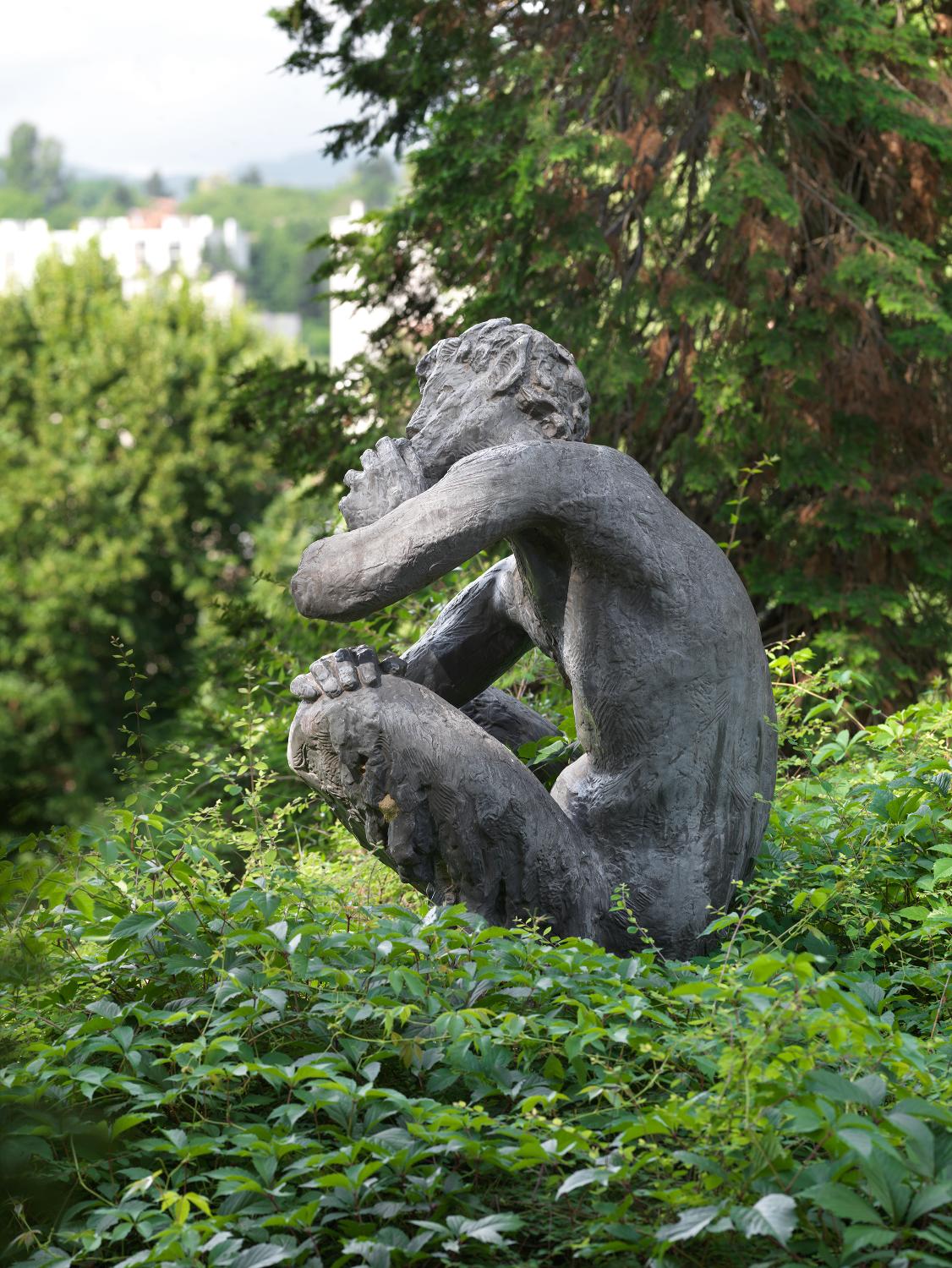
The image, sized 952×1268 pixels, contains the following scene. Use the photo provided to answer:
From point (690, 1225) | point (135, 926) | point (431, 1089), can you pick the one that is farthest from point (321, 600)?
point (690, 1225)

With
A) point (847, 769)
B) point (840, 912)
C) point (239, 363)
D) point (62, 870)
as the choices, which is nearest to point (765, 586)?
point (847, 769)

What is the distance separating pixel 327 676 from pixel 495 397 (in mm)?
762

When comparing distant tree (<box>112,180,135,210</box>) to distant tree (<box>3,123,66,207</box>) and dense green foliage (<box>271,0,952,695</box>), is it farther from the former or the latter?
dense green foliage (<box>271,0,952,695</box>)

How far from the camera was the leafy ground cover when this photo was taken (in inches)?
84.2

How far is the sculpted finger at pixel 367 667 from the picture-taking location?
3.09 m

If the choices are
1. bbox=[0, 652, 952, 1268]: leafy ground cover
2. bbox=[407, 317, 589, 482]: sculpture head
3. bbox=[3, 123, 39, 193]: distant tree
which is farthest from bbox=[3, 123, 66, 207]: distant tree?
bbox=[0, 652, 952, 1268]: leafy ground cover

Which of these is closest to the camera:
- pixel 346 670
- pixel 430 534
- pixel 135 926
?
pixel 135 926

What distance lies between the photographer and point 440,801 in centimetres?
306

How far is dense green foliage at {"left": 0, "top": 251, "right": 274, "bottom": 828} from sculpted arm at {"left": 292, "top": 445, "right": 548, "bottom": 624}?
14.1 metres

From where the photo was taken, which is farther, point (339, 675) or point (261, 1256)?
point (339, 675)

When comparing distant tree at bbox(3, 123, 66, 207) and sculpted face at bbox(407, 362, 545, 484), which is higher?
Result: distant tree at bbox(3, 123, 66, 207)

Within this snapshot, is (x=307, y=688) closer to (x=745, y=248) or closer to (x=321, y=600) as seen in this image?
(x=321, y=600)

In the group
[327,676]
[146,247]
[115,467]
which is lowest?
[115,467]

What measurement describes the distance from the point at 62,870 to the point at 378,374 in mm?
7055
